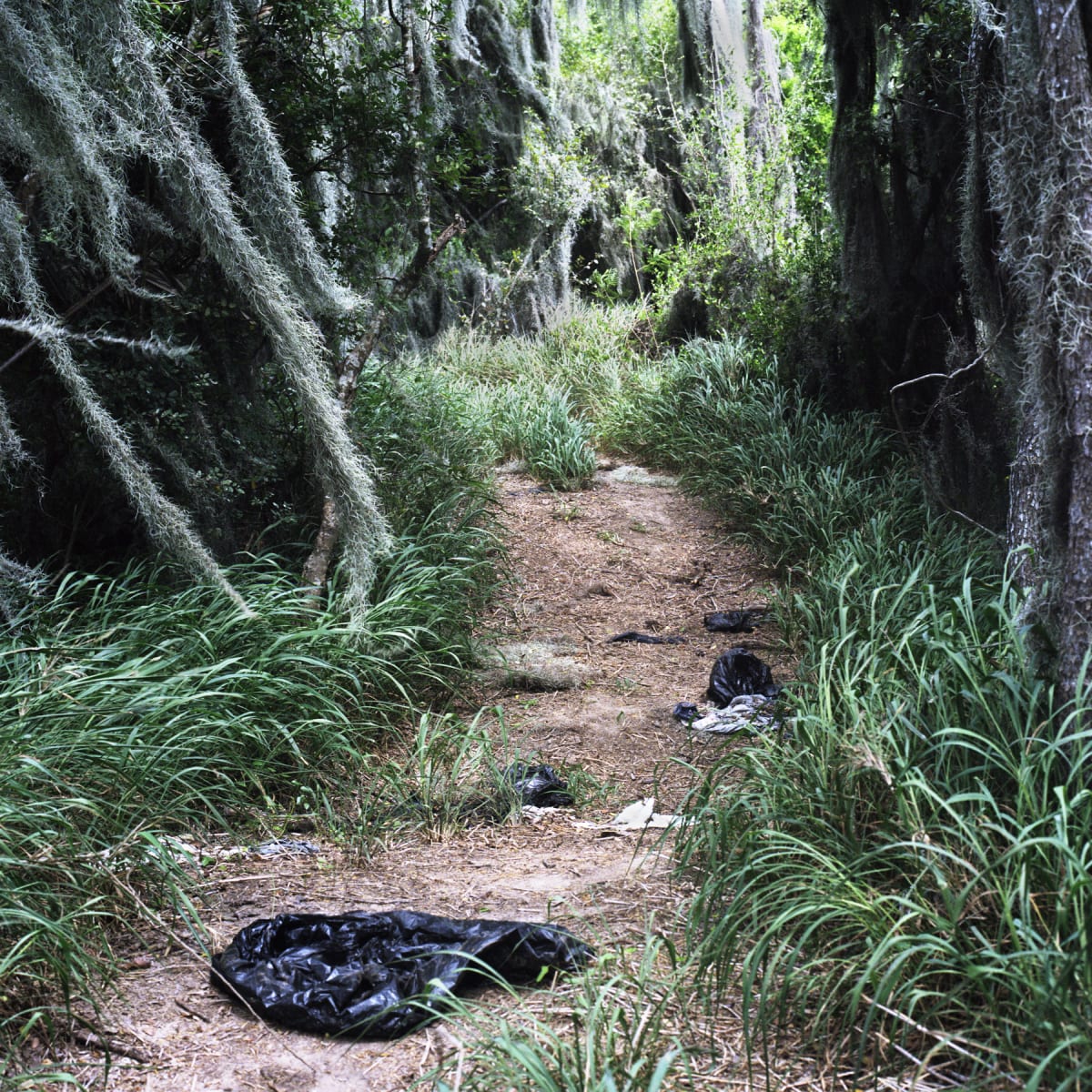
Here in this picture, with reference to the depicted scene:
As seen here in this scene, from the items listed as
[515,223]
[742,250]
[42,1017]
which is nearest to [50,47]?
[42,1017]

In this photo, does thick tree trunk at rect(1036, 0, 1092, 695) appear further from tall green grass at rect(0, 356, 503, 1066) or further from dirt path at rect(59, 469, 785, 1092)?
tall green grass at rect(0, 356, 503, 1066)

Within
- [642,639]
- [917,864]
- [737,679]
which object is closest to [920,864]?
[917,864]

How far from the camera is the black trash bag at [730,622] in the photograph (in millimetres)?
5258

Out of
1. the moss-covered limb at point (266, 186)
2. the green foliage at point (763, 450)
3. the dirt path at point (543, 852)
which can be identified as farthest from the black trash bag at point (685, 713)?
the moss-covered limb at point (266, 186)

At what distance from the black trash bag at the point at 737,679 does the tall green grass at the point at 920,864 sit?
0.98 metres

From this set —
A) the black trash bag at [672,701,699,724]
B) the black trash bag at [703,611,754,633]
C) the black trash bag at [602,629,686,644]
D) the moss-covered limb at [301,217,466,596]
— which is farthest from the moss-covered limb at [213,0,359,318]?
the black trash bag at [703,611,754,633]

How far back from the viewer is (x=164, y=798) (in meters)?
2.86

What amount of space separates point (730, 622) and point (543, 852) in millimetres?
2618

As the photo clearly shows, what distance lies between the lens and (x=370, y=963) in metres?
2.10

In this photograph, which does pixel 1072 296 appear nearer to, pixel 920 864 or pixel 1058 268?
pixel 1058 268

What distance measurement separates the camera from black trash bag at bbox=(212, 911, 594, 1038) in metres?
1.96

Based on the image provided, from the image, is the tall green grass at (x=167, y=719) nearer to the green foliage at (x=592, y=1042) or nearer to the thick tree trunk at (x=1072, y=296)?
the green foliage at (x=592, y=1042)

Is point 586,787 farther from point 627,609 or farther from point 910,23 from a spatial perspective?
point 910,23

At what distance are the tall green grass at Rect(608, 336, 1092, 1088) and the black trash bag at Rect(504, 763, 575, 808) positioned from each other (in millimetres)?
586
